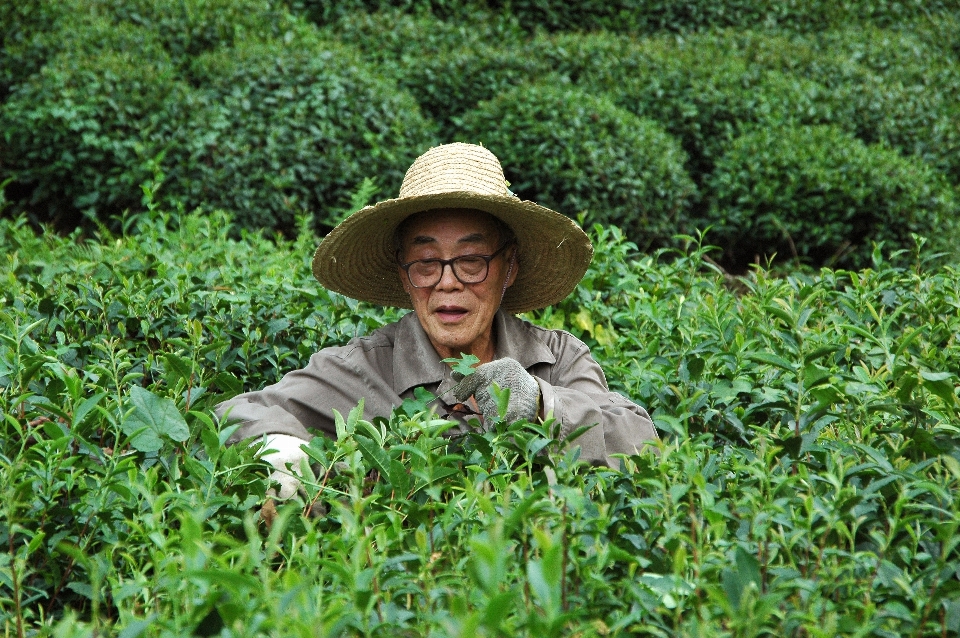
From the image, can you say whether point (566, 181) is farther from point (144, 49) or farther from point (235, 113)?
point (144, 49)

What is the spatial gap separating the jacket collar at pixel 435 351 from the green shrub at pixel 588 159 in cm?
363

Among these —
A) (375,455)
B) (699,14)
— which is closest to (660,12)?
(699,14)

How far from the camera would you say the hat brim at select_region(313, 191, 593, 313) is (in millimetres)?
3217

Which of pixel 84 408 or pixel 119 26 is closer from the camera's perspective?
pixel 84 408

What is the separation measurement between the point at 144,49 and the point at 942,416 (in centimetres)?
651

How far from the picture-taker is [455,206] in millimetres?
3264

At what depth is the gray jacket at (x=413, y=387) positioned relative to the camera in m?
2.88

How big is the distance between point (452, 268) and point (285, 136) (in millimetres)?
3866

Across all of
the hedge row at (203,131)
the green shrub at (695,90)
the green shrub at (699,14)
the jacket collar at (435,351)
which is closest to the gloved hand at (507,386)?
the jacket collar at (435,351)

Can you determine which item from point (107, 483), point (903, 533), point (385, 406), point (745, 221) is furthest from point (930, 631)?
point (745, 221)

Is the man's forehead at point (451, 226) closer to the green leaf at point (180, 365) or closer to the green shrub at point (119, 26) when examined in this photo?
the green leaf at point (180, 365)

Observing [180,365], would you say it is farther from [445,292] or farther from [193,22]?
Result: [193,22]

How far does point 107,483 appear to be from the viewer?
189 cm

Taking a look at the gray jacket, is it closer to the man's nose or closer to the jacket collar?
the jacket collar
